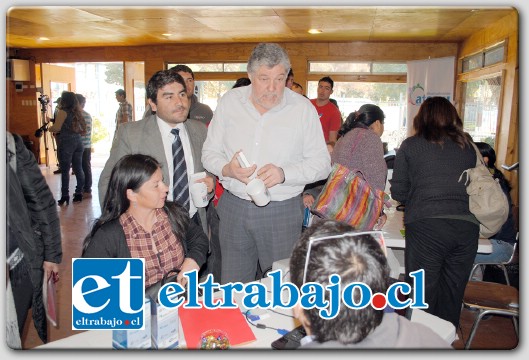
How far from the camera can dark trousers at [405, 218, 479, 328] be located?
77.2 inches

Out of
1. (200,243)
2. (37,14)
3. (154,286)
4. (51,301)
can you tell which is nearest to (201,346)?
(154,286)

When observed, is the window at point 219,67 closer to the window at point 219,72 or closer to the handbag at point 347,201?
the window at point 219,72

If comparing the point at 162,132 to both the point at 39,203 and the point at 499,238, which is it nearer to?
the point at 39,203

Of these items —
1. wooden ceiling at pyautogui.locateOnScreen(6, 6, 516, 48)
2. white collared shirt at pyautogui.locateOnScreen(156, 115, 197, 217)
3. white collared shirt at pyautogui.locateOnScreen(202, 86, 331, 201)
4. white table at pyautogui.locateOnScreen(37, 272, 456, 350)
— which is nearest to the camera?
white table at pyautogui.locateOnScreen(37, 272, 456, 350)

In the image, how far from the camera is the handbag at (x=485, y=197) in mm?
1866

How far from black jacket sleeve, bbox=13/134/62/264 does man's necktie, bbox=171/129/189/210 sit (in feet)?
1.64

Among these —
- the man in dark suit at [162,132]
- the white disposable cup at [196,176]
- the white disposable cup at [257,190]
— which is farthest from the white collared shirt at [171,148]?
the white disposable cup at [257,190]

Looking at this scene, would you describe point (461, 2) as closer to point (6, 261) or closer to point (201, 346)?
point (201, 346)

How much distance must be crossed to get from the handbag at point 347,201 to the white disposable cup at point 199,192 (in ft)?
1.60

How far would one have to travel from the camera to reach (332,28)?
506cm

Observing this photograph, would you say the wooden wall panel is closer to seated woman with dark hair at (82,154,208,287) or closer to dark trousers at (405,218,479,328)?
dark trousers at (405,218,479,328)

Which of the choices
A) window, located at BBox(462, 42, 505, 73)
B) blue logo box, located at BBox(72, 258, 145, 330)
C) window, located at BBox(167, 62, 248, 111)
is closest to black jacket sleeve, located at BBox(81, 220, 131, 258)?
blue logo box, located at BBox(72, 258, 145, 330)

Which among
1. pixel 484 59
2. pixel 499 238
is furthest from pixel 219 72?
→ pixel 499 238

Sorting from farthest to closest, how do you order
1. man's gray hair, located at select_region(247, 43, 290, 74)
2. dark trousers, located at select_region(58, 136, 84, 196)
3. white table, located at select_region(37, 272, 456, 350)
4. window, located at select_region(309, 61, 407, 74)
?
window, located at select_region(309, 61, 407, 74)
dark trousers, located at select_region(58, 136, 84, 196)
man's gray hair, located at select_region(247, 43, 290, 74)
white table, located at select_region(37, 272, 456, 350)
